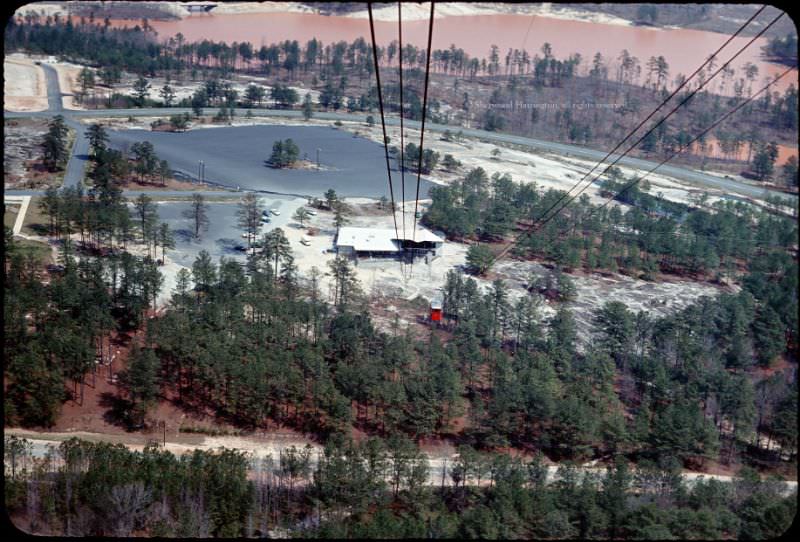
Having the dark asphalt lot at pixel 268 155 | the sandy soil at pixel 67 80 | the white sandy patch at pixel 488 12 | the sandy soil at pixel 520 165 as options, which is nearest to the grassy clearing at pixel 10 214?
the dark asphalt lot at pixel 268 155

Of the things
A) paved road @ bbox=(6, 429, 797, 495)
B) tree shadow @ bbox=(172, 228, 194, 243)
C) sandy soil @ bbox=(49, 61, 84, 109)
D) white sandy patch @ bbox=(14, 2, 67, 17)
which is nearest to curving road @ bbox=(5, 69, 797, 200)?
sandy soil @ bbox=(49, 61, 84, 109)

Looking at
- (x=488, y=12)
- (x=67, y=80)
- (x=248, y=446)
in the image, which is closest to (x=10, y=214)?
(x=248, y=446)

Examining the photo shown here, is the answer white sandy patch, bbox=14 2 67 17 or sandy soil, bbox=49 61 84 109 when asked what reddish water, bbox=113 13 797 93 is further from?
sandy soil, bbox=49 61 84 109

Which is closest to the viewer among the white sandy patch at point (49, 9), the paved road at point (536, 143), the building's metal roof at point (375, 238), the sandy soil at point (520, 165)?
the building's metal roof at point (375, 238)

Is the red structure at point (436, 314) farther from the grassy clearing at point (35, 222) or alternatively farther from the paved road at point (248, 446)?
the grassy clearing at point (35, 222)

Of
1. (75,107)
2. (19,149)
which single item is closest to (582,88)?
(75,107)

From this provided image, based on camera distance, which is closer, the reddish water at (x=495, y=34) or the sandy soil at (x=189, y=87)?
the sandy soil at (x=189, y=87)

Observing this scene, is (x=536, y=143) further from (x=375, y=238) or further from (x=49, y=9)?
(x=49, y=9)

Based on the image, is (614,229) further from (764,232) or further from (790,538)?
(790,538)
